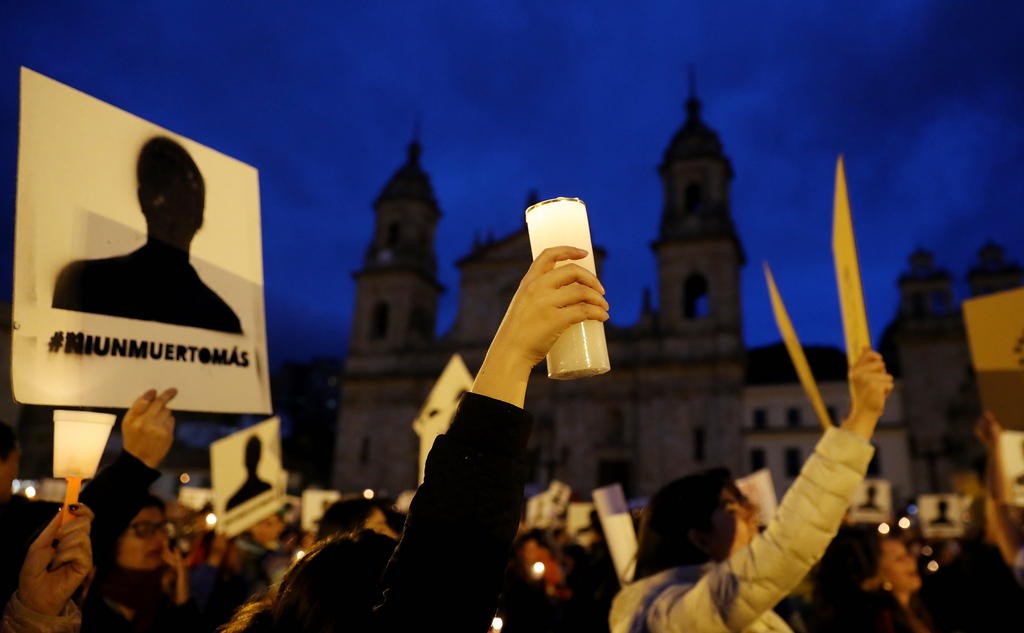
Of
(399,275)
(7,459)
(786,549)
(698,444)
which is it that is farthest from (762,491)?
(399,275)

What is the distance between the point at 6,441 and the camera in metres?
2.60

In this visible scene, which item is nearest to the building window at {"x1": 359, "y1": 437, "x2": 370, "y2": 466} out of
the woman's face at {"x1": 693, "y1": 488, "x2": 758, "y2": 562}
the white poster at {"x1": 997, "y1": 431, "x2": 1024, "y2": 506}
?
the white poster at {"x1": 997, "y1": 431, "x2": 1024, "y2": 506}

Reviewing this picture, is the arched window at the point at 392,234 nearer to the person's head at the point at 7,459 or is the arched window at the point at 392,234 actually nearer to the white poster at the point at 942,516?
the white poster at the point at 942,516

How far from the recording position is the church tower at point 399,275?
39.5 meters

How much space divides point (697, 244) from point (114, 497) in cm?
3361

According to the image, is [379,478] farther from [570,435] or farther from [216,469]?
[216,469]

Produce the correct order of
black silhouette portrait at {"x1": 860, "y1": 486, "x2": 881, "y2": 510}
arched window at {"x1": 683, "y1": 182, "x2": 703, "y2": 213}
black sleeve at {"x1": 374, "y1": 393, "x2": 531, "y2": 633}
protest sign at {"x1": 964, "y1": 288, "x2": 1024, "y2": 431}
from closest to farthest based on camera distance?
black sleeve at {"x1": 374, "y1": 393, "x2": 531, "y2": 633}
protest sign at {"x1": 964, "y1": 288, "x2": 1024, "y2": 431}
black silhouette portrait at {"x1": 860, "y1": 486, "x2": 881, "y2": 510}
arched window at {"x1": 683, "y1": 182, "x2": 703, "y2": 213}

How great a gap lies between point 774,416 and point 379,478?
79.1ft

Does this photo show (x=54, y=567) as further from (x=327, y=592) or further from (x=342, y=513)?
(x=342, y=513)

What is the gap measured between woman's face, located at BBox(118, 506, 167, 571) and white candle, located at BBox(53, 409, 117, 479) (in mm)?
1373

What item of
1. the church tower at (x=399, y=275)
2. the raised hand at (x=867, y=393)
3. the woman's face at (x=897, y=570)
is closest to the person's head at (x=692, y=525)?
the raised hand at (x=867, y=393)

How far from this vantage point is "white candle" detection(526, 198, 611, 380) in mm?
1177

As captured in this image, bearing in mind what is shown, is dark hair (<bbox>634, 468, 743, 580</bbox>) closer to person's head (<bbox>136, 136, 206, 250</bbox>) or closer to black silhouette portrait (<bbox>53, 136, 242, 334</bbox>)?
black silhouette portrait (<bbox>53, 136, 242, 334</bbox>)

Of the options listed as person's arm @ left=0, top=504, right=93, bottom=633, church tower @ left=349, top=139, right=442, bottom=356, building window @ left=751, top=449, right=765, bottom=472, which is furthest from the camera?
building window @ left=751, top=449, right=765, bottom=472
